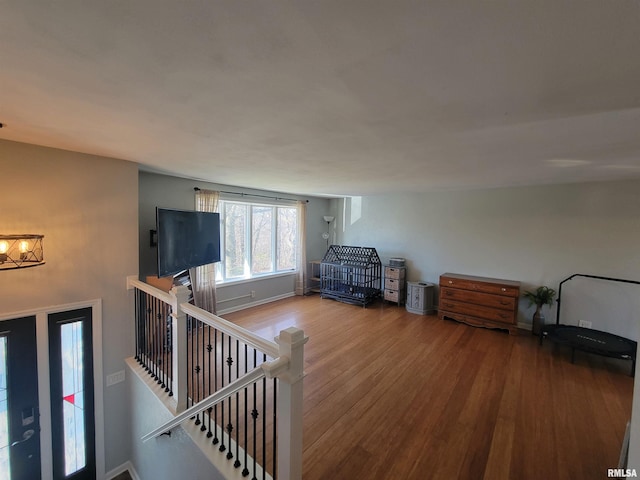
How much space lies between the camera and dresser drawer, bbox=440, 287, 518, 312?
4.20m

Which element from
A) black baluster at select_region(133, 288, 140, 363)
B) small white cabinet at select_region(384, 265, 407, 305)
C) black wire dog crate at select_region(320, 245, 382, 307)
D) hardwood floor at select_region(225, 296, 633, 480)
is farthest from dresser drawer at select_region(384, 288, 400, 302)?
black baluster at select_region(133, 288, 140, 363)

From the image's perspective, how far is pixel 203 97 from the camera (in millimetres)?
1349

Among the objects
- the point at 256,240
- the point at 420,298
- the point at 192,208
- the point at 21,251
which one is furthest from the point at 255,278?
the point at 21,251

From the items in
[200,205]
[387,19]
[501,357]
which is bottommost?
[501,357]

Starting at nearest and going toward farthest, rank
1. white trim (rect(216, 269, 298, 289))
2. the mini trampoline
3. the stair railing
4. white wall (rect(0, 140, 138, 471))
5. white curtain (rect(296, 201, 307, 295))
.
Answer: the stair railing, white wall (rect(0, 140, 138, 471)), the mini trampoline, white trim (rect(216, 269, 298, 289)), white curtain (rect(296, 201, 307, 295))

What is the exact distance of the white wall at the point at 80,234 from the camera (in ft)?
7.28

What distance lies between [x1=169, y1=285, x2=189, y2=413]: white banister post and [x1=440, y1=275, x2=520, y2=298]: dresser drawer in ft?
14.2

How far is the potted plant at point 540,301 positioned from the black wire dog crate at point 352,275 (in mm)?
2754

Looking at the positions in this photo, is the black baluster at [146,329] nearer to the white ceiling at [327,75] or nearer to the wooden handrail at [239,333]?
the wooden handrail at [239,333]

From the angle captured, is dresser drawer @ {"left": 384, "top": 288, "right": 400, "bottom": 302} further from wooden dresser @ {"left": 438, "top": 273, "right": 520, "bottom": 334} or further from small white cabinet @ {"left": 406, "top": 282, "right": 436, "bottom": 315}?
wooden dresser @ {"left": 438, "top": 273, "right": 520, "bottom": 334}

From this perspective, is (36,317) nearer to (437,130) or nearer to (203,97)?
(203,97)

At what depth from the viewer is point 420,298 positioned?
5.16 meters

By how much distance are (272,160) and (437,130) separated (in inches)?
63.7

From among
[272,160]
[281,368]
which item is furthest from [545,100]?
[272,160]
